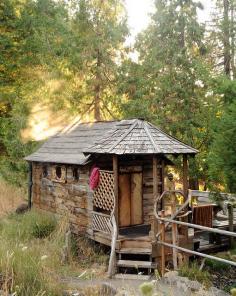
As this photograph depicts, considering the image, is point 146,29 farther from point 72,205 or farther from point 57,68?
point 72,205

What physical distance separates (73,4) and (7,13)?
623 centimetres

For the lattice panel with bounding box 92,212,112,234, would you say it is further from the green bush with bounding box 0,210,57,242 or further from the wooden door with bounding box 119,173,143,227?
the green bush with bounding box 0,210,57,242

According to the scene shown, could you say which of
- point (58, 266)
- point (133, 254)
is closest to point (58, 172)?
point (133, 254)

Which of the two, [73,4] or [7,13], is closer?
[73,4]

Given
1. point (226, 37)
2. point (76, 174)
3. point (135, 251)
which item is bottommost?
point (135, 251)

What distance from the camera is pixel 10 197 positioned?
20.2m

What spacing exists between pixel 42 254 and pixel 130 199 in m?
4.61

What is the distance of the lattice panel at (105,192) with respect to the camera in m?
12.5

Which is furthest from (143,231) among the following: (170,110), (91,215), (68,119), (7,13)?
(7,13)

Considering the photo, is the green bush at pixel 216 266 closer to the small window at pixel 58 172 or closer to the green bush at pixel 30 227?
the green bush at pixel 30 227

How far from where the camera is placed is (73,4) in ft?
75.6

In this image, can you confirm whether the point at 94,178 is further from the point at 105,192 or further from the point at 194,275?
the point at 194,275

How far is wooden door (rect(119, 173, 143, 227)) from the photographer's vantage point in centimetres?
1369

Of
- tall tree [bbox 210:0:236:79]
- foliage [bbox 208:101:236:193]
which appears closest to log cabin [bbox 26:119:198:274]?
foliage [bbox 208:101:236:193]
